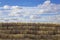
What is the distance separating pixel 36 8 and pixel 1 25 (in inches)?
47.6

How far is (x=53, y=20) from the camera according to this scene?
247 inches

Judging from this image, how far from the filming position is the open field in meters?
6.16

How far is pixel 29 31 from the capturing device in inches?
245

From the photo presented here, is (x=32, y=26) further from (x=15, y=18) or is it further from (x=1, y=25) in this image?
(x=1, y=25)

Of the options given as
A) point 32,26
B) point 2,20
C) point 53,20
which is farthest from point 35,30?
Answer: point 2,20

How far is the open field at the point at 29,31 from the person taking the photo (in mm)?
6156

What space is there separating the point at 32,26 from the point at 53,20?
67cm

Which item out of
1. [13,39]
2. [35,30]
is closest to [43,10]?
[35,30]

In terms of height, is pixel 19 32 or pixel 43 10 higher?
pixel 43 10

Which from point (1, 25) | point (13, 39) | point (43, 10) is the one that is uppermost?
point (43, 10)

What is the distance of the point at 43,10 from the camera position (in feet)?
20.7

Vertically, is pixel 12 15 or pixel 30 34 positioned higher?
pixel 12 15

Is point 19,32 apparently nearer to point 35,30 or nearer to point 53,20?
point 35,30

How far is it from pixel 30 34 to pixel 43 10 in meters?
0.84
